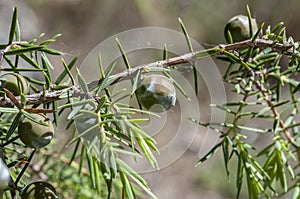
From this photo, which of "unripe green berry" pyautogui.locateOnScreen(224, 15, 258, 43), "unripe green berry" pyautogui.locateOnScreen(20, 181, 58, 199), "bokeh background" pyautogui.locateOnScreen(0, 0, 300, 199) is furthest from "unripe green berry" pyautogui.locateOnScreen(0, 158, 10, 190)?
"bokeh background" pyautogui.locateOnScreen(0, 0, 300, 199)

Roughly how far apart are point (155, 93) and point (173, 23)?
101 inches

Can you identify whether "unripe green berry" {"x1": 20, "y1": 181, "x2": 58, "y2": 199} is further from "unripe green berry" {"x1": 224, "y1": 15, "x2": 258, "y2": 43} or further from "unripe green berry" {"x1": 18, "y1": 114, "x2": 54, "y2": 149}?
"unripe green berry" {"x1": 224, "y1": 15, "x2": 258, "y2": 43}

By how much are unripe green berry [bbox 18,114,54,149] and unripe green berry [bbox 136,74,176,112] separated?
8 centimetres

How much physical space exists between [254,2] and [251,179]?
7.41ft

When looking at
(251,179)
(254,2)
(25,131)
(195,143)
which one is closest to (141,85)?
(25,131)

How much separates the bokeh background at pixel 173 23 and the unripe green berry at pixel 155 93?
7.36ft

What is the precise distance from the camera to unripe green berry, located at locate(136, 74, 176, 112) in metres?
0.36

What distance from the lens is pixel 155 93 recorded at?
36 cm

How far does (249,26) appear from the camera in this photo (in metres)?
0.45

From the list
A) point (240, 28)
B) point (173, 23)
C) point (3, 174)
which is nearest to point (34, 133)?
point (3, 174)

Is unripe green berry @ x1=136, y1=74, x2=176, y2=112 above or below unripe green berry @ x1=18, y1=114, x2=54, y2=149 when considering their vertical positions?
above

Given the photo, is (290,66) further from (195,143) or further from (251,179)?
(195,143)

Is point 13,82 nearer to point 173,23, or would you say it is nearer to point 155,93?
point 155,93

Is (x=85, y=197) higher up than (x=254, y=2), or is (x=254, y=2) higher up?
(x=254, y=2)
